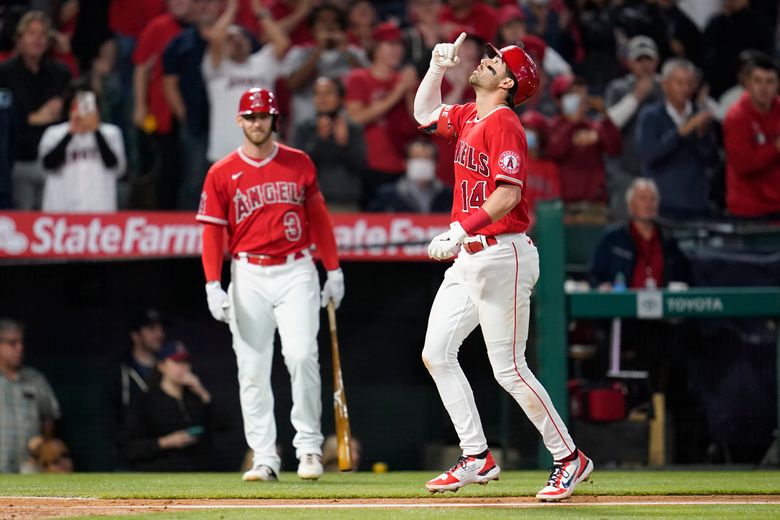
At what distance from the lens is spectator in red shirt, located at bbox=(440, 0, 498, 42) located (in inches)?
445

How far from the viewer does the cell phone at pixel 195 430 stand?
8998mm

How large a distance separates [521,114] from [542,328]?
10.1ft

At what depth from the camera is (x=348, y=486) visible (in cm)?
616

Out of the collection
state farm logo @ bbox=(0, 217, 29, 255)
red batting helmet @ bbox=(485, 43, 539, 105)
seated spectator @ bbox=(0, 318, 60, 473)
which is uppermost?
red batting helmet @ bbox=(485, 43, 539, 105)

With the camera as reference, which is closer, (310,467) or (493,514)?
(493,514)

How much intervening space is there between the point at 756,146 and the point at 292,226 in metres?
4.62

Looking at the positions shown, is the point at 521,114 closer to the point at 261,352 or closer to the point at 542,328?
the point at 542,328

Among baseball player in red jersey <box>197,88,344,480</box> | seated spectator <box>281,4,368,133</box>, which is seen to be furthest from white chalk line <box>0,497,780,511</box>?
seated spectator <box>281,4,368,133</box>

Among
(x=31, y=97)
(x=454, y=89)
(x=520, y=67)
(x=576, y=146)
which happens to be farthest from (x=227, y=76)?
(x=520, y=67)

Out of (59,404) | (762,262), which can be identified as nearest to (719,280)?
(762,262)

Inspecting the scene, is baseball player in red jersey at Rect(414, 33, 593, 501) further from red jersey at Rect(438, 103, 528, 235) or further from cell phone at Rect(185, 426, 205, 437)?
cell phone at Rect(185, 426, 205, 437)

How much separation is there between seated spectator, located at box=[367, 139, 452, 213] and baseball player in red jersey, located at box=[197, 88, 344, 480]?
2880mm

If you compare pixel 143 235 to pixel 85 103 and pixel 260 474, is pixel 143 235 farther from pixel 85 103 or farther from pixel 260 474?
pixel 260 474

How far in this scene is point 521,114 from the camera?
10.9m
